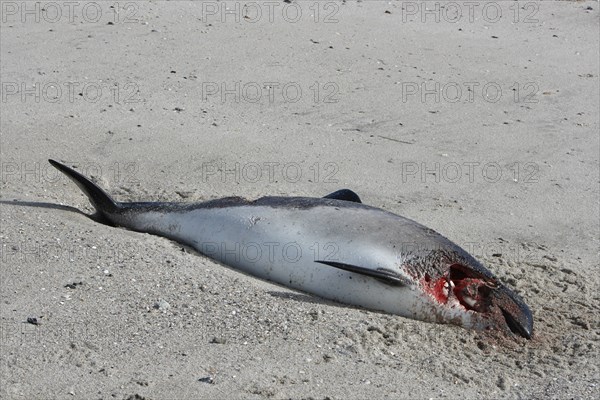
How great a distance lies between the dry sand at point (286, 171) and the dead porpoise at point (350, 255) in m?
0.11

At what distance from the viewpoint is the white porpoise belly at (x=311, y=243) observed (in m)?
4.85

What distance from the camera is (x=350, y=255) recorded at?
4.91 meters

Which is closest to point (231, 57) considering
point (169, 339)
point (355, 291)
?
point (355, 291)

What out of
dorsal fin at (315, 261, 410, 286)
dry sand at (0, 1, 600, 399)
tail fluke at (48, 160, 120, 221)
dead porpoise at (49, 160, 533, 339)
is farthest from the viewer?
tail fluke at (48, 160, 120, 221)

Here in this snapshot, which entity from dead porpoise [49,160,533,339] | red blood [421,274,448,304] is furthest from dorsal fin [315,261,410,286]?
red blood [421,274,448,304]

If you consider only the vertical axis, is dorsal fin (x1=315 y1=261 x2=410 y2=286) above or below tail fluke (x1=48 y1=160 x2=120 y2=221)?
below

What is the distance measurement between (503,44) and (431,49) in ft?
2.32

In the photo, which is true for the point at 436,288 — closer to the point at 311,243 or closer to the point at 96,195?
the point at 311,243

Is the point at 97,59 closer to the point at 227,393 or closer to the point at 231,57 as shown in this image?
the point at 231,57

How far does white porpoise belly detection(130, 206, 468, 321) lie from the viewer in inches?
191

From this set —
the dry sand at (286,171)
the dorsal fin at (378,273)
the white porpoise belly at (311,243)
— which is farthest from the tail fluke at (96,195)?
the dorsal fin at (378,273)

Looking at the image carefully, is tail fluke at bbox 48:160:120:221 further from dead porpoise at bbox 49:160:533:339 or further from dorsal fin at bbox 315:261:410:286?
dorsal fin at bbox 315:261:410:286

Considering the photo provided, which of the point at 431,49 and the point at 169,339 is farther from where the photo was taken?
the point at 431,49

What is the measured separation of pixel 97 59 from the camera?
780cm
